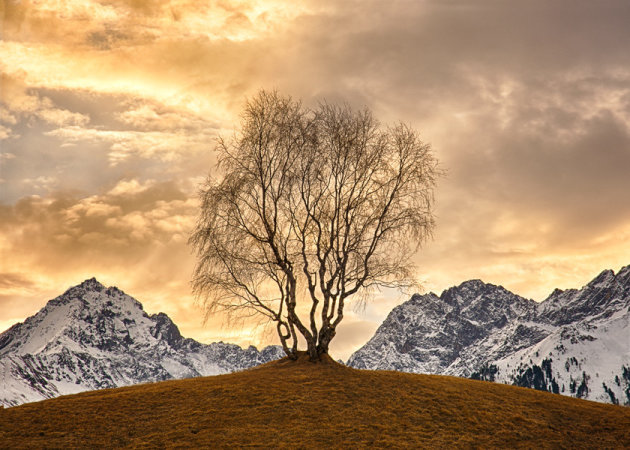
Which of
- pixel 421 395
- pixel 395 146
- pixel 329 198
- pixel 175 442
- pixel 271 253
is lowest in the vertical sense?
pixel 175 442

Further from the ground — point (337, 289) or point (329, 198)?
point (329, 198)

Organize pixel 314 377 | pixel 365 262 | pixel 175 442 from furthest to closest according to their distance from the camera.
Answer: pixel 365 262 < pixel 314 377 < pixel 175 442

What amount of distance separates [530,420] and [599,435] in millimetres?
3809

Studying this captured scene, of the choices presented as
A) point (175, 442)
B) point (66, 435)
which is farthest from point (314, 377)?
point (66, 435)

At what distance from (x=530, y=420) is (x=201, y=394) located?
2017cm

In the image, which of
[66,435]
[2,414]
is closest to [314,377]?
[66,435]

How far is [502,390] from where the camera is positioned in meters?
39.8

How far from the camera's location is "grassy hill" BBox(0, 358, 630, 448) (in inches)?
1127

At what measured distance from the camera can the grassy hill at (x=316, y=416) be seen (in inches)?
1127

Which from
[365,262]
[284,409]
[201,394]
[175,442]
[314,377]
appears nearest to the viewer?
[175,442]

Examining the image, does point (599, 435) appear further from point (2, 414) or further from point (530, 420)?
point (2, 414)

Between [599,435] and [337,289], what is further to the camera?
[337,289]

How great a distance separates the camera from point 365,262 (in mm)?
41625

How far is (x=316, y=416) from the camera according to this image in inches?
1227
